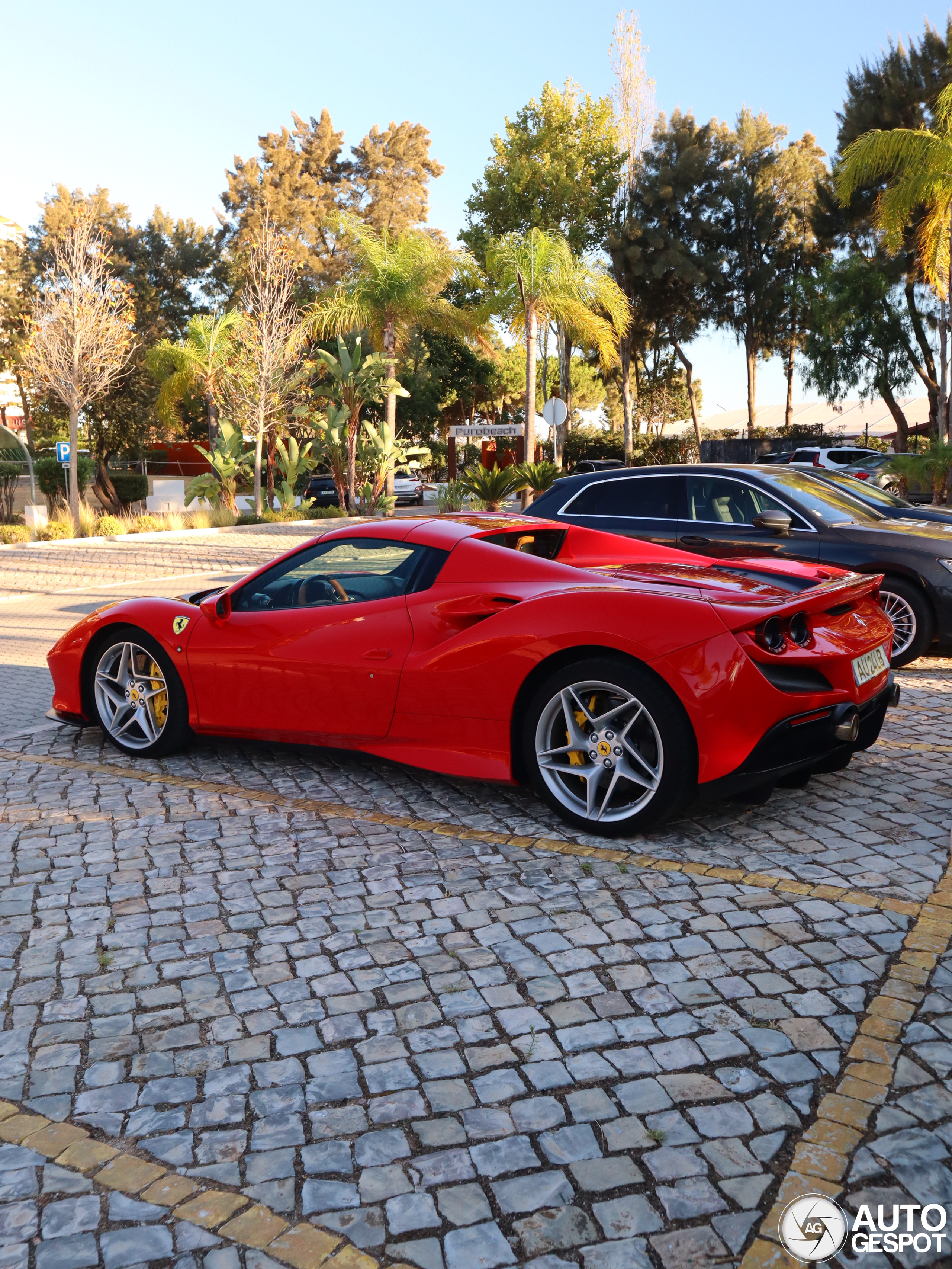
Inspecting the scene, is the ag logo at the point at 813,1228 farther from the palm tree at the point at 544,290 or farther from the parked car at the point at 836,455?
the parked car at the point at 836,455

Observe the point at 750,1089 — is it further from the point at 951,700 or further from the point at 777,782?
the point at 951,700

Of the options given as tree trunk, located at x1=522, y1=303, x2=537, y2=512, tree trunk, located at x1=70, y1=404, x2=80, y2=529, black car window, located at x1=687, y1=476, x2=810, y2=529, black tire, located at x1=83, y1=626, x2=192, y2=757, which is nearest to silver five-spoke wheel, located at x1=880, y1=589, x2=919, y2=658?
black car window, located at x1=687, y1=476, x2=810, y2=529

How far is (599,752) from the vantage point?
14.2ft

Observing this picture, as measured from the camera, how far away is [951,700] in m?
7.04

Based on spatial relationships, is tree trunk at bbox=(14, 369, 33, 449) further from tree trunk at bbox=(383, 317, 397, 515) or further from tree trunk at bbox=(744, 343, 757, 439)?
tree trunk at bbox=(744, 343, 757, 439)

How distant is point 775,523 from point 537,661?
13.3 ft

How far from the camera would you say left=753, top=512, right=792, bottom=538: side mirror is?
25.6ft

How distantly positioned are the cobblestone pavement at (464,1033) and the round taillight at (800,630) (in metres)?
0.82

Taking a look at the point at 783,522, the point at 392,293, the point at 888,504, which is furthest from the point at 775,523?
the point at 392,293

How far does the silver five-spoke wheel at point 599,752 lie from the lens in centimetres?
425

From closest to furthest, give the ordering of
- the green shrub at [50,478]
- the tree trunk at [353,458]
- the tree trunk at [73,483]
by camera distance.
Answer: the tree trunk at [73,483], the green shrub at [50,478], the tree trunk at [353,458]

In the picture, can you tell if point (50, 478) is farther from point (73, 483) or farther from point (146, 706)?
point (146, 706)

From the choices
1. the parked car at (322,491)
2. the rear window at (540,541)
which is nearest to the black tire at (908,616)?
the rear window at (540,541)

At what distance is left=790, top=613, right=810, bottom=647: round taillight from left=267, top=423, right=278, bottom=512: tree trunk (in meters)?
26.3
